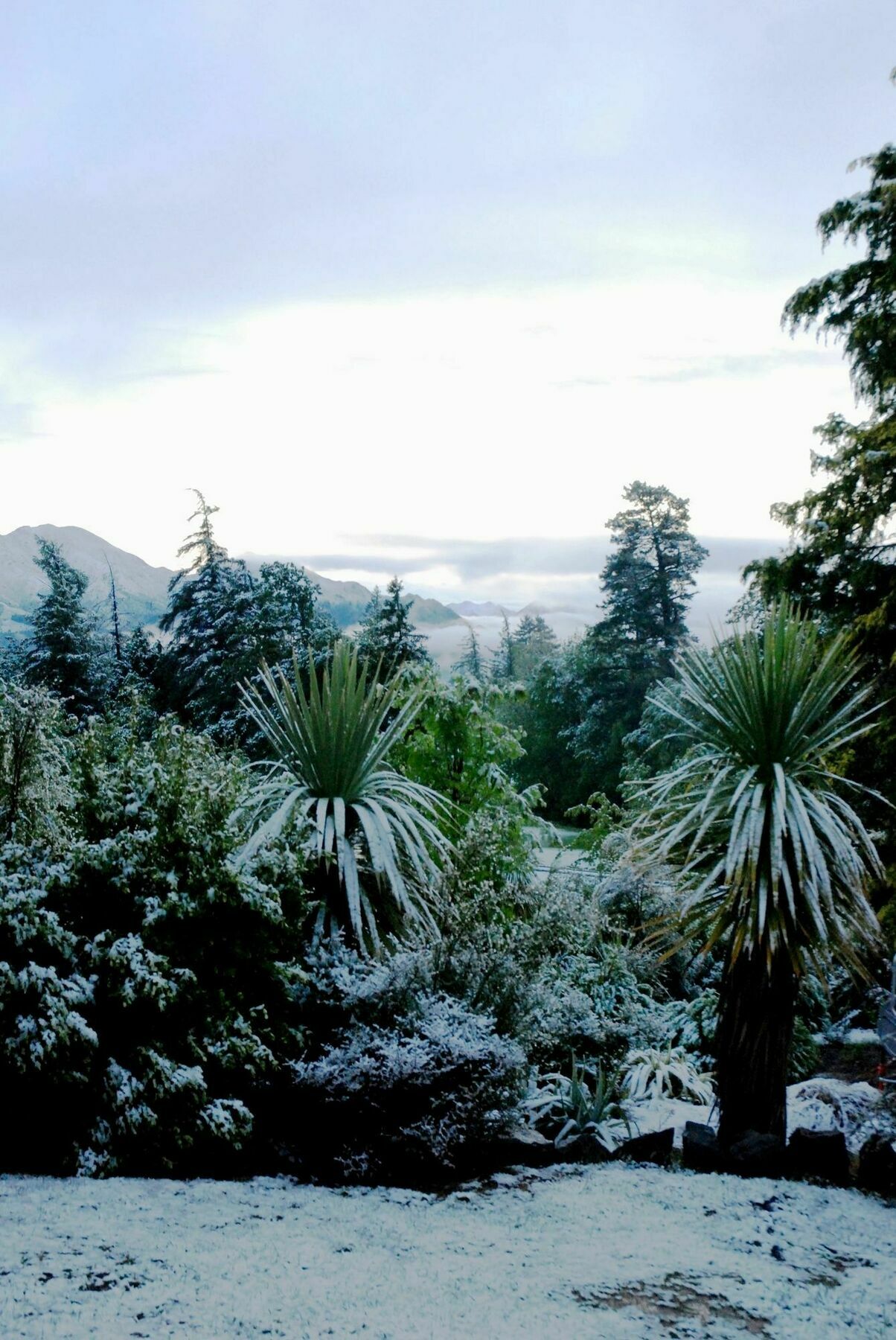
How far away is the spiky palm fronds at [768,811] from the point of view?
12.6 feet

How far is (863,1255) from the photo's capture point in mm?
3027

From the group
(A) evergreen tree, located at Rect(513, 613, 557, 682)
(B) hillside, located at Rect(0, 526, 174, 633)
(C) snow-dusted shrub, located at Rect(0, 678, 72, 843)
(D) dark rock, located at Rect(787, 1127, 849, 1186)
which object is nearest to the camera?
(D) dark rock, located at Rect(787, 1127, 849, 1186)

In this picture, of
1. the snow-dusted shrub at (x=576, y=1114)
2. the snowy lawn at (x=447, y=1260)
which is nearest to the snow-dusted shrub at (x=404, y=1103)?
the snowy lawn at (x=447, y=1260)

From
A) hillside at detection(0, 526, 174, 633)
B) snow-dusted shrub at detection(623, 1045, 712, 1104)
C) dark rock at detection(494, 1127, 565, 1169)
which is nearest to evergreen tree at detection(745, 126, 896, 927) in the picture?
snow-dusted shrub at detection(623, 1045, 712, 1104)

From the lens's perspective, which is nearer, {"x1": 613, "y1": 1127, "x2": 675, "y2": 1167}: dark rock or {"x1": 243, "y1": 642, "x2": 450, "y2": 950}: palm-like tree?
{"x1": 613, "y1": 1127, "x2": 675, "y2": 1167}: dark rock

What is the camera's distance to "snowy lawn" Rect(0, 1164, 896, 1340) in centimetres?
240

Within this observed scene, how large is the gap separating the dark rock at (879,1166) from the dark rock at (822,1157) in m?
0.09

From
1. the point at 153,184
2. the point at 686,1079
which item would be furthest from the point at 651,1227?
the point at 153,184

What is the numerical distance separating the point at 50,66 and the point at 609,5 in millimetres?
3726

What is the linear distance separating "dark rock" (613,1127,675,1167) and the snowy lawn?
13.3 inches

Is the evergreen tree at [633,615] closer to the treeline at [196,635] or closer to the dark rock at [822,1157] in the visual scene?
the treeline at [196,635]

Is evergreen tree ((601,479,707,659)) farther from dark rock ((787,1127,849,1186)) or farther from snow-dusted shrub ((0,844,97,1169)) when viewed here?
snow-dusted shrub ((0,844,97,1169))

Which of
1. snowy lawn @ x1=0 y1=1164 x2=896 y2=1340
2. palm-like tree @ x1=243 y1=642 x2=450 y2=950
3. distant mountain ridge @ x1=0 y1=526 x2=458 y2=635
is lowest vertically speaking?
snowy lawn @ x1=0 y1=1164 x2=896 y2=1340

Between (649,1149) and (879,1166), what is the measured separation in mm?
913
